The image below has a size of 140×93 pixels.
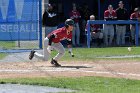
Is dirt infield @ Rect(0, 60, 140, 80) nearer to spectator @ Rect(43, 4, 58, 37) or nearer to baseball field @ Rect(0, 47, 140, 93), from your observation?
baseball field @ Rect(0, 47, 140, 93)

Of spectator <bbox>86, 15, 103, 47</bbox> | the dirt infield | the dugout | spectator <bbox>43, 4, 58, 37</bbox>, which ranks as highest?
the dugout

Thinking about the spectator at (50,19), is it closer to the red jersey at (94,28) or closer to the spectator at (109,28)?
the red jersey at (94,28)

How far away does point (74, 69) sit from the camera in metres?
15.6

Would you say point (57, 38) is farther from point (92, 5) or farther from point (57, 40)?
point (92, 5)

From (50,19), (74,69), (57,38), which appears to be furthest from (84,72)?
(50,19)

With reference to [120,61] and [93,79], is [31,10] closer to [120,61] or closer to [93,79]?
[120,61]

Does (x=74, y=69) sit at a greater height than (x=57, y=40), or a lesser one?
lesser

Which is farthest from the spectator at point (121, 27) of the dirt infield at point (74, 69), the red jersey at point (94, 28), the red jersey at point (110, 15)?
the dirt infield at point (74, 69)

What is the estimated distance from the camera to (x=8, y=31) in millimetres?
24141

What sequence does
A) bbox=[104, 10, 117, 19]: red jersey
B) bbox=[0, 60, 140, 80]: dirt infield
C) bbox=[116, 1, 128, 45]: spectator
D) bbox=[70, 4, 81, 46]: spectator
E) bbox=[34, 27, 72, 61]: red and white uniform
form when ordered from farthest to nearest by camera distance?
bbox=[70, 4, 81, 46]: spectator
bbox=[116, 1, 128, 45]: spectator
bbox=[104, 10, 117, 19]: red jersey
bbox=[34, 27, 72, 61]: red and white uniform
bbox=[0, 60, 140, 80]: dirt infield

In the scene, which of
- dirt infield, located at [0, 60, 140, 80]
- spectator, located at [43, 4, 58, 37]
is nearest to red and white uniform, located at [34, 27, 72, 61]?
dirt infield, located at [0, 60, 140, 80]

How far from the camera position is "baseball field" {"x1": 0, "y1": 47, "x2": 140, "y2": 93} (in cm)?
1227

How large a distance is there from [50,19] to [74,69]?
8.37 m

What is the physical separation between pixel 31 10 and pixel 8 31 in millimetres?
1452
